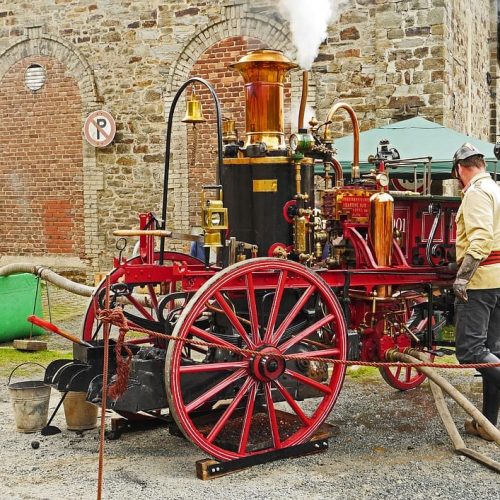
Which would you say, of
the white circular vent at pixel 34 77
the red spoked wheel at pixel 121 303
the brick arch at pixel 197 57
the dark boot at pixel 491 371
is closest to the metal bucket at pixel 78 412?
the red spoked wheel at pixel 121 303

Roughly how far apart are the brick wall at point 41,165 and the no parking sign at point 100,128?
0.41 meters

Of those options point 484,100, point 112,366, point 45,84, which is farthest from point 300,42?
point 484,100

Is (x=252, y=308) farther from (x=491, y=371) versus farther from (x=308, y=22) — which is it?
(x=308, y=22)

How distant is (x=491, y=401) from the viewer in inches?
202

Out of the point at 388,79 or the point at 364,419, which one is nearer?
the point at 364,419

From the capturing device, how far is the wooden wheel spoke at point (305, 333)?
183 inches

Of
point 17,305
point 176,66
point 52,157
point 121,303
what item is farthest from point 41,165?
point 121,303

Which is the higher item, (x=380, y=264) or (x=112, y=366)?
(x=380, y=264)

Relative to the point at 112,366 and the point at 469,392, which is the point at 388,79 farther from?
the point at 112,366

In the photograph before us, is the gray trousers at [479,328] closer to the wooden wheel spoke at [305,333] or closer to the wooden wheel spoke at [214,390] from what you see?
the wooden wheel spoke at [305,333]

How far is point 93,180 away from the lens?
1327 centimetres

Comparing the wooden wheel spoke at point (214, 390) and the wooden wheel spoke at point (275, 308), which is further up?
the wooden wheel spoke at point (275, 308)

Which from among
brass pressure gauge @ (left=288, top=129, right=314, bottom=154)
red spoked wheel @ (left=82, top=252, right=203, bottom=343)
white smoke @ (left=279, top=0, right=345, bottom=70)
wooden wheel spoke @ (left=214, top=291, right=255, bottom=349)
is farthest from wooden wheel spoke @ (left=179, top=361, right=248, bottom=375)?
white smoke @ (left=279, top=0, right=345, bottom=70)

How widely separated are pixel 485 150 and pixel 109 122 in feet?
20.1
